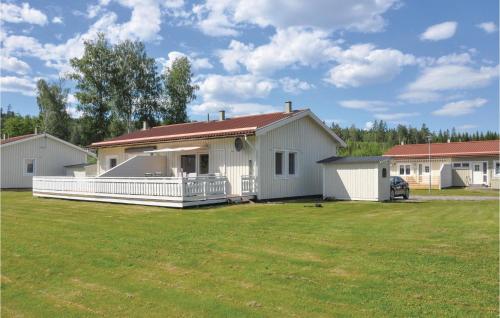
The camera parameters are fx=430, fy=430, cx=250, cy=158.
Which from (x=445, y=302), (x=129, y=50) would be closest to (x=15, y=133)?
(x=129, y=50)

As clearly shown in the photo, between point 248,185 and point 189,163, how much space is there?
14.0ft

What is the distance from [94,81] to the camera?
148 feet

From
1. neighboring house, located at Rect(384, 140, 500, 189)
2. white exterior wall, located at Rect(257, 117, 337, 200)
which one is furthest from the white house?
neighboring house, located at Rect(384, 140, 500, 189)

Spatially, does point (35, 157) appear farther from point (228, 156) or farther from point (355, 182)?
point (355, 182)

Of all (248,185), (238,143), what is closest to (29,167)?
(238,143)

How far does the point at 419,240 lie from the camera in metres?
8.15

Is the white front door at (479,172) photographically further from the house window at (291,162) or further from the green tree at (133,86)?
the green tree at (133,86)

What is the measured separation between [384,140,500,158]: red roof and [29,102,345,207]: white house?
1934 cm

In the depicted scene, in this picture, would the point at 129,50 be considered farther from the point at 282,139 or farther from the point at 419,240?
the point at 419,240

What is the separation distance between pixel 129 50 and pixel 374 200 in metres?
35.6

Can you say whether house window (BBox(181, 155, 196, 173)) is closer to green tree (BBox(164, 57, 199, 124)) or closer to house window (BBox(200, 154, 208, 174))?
house window (BBox(200, 154, 208, 174))

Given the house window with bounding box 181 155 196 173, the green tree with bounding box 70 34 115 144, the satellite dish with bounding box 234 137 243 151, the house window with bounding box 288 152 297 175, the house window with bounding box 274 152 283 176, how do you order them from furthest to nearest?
the green tree with bounding box 70 34 115 144 < the house window with bounding box 181 155 196 173 < the house window with bounding box 288 152 297 175 < the house window with bounding box 274 152 283 176 < the satellite dish with bounding box 234 137 243 151

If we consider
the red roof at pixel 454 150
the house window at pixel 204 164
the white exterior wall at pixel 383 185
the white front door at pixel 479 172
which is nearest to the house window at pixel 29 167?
the house window at pixel 204 164

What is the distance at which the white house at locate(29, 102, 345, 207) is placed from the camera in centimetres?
1598
